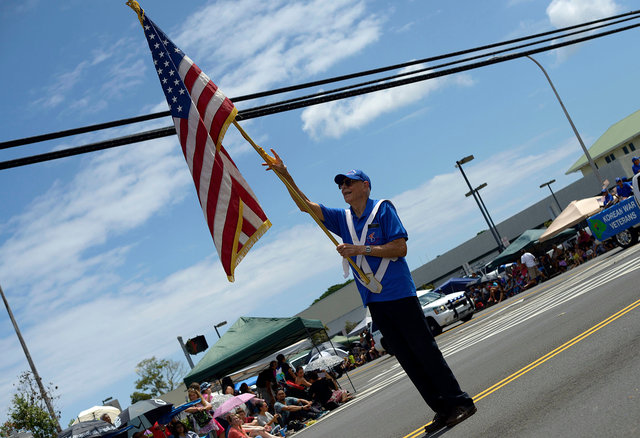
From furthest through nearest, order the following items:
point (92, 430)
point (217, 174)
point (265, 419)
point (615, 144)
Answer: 1. point (615, 144)
2. point (92, 430)
3. point (265, 419)
4. point (217, 174)

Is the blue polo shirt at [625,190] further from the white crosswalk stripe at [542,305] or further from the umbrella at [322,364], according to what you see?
the umbrella at [322,364]

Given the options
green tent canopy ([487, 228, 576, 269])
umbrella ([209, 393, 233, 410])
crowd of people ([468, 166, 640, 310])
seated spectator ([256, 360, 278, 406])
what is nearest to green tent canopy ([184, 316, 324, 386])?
seated spectator ([256, 360, 278, 406])

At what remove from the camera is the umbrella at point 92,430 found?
1459cm

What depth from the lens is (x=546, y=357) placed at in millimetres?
7562

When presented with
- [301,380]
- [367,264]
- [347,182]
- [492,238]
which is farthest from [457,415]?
[492,238]

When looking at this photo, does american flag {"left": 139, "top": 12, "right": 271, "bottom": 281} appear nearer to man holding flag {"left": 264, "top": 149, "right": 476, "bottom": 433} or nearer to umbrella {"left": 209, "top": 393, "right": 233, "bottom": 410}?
man holding flag {"left": 264, "top": 149, "right": 476, "bottom": 433}

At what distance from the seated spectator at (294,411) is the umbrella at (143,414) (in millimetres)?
3240

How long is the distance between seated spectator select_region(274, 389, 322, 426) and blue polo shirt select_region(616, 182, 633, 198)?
13.8 m

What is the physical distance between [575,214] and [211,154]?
27549 millimetres

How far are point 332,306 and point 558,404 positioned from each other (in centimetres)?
6984

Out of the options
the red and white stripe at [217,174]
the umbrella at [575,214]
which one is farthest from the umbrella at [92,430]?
the umbrella at [575,214]

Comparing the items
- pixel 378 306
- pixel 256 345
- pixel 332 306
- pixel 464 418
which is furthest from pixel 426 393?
pixel 332 306

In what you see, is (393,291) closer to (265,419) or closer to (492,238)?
(265,419)

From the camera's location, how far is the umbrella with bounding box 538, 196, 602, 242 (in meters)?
30.9
